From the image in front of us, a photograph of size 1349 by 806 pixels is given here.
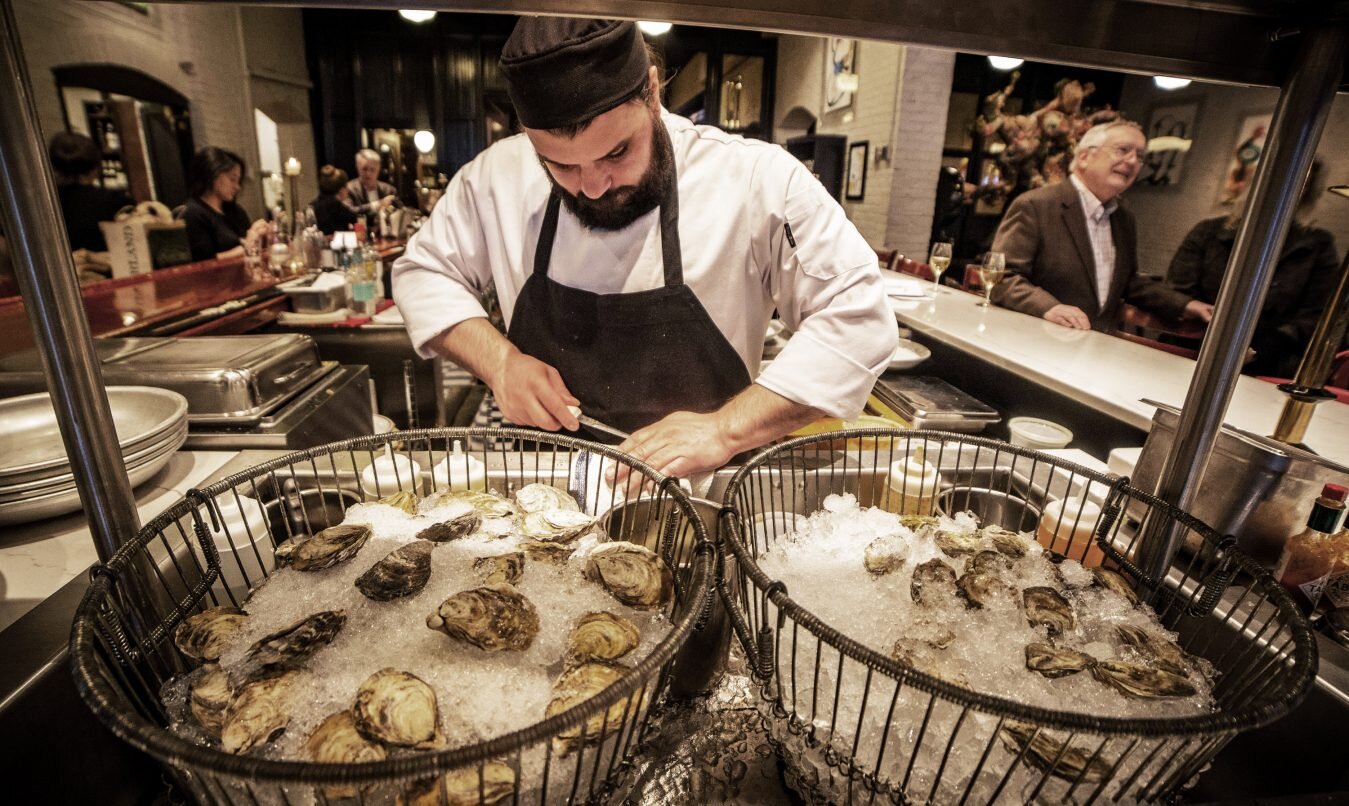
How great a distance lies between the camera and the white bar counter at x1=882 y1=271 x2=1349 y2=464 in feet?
4.95

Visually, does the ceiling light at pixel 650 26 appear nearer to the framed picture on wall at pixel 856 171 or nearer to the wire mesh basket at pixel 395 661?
the wire mesh basket at pixel 395 661

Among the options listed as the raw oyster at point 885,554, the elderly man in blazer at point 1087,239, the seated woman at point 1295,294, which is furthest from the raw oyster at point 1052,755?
the seated woman at point 1295,294

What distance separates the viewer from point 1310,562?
85 cm

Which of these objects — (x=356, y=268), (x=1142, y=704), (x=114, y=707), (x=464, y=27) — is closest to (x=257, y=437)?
(x=114, y=707)

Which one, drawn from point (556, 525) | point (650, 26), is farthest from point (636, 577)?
point (650, 26)

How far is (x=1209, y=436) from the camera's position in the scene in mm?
677

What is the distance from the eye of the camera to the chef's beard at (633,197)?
1.51 meters

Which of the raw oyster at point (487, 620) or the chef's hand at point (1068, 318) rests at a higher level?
the raw oyster at point (487, 620)

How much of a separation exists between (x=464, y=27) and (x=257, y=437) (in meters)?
11.9

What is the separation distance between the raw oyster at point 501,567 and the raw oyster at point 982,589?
49 centimetres

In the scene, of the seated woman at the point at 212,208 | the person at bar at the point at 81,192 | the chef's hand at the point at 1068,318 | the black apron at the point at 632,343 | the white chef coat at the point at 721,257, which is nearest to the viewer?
the white chef coat at the point at 721,257

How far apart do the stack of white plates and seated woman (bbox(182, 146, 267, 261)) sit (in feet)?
15.2

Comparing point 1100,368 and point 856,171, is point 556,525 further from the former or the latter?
point 856,171

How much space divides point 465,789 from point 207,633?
1.09 feet
